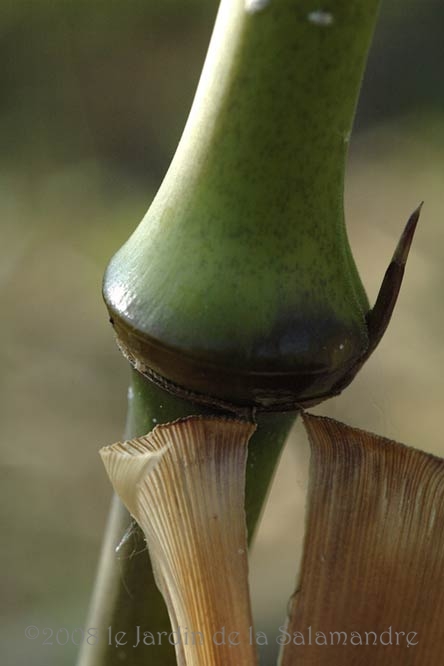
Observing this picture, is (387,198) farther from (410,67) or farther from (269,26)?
(269,26)

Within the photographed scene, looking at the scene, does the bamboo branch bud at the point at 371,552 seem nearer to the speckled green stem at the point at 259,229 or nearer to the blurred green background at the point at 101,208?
the speckled green stem at the point at 259,229

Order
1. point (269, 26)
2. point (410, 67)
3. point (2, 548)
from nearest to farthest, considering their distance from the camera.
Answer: point (269, 26)
point (2, 548)
point (410, 67)

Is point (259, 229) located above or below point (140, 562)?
above

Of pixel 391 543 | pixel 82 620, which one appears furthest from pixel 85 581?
pixel 391 543

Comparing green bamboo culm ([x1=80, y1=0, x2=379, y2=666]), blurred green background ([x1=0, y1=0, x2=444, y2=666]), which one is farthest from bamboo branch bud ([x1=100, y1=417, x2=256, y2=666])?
blurred green background ([x1=0, y1=0, x2=444, y2=666])

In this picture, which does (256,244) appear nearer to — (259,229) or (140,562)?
(259,229)

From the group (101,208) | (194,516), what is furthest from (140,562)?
(101,208)
